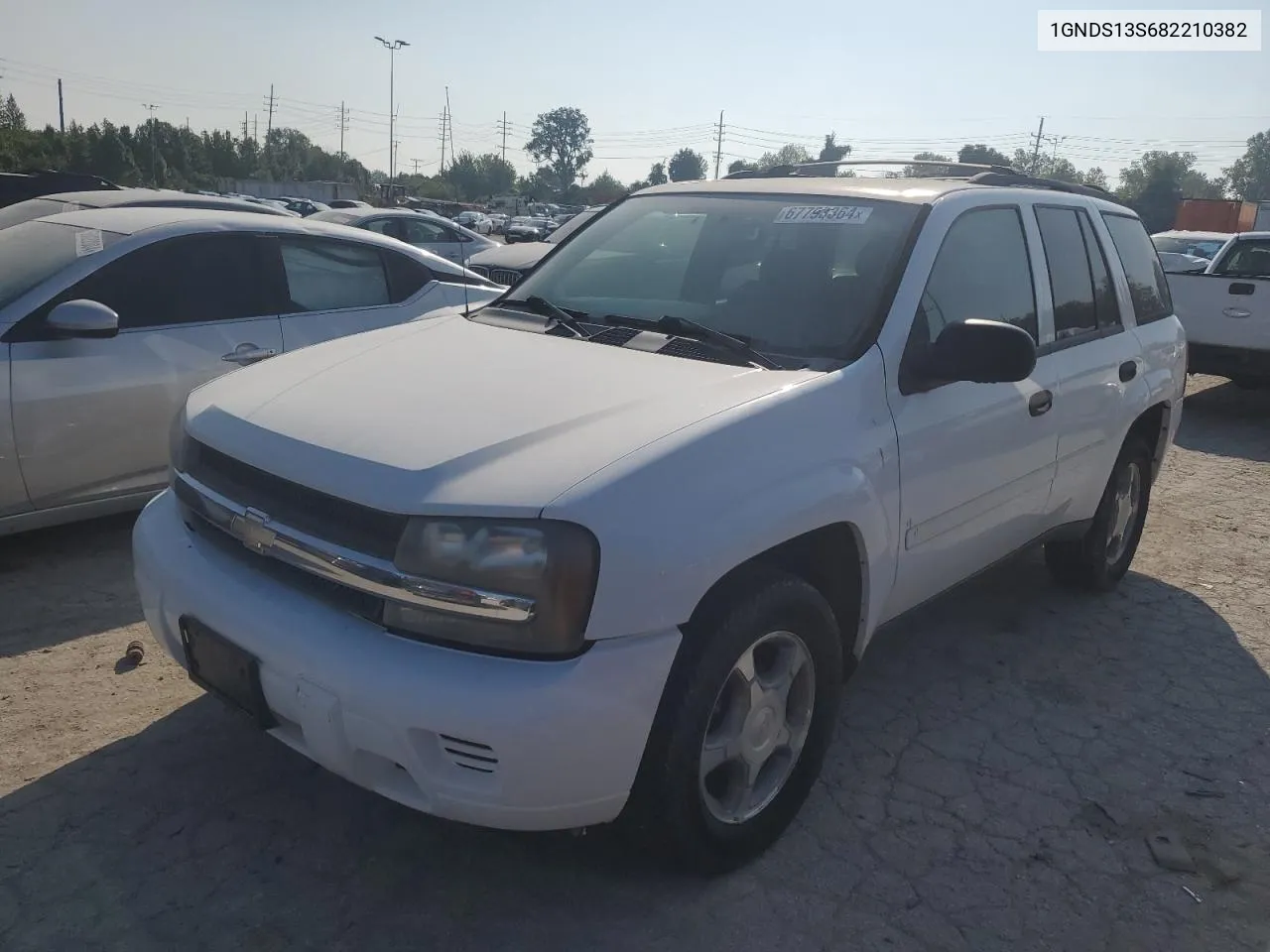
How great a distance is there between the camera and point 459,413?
2482 millimetres

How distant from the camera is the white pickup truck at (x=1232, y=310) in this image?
9266mm

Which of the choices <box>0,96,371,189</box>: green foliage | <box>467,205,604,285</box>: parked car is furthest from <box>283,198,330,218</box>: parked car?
<box>467,205,604,285</box>: parked car

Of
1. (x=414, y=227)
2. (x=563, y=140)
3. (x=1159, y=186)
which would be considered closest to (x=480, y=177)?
(x=563, y=140)

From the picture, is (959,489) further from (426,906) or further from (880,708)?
(426,906)

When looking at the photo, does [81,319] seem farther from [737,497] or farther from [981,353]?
[981,353]

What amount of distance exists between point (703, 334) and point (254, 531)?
4.50 feet

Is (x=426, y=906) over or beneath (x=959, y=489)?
beneath

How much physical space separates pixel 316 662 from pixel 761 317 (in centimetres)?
166

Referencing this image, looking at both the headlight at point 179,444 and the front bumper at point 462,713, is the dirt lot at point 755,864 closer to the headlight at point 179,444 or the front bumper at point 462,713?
the front bumper at point 462,713

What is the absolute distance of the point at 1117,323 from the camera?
4312 mm

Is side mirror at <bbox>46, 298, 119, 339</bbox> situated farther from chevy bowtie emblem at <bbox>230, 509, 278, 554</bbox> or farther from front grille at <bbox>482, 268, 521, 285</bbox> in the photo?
front grille at <bbox>482, 268, 521, 285</bbox>

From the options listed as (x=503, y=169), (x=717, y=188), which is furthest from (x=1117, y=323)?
(x=503, y=169)

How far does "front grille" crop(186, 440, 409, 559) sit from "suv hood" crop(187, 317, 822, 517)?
0.13 ft

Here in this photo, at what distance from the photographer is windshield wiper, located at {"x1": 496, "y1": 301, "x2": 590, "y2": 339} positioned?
3.25 meters
